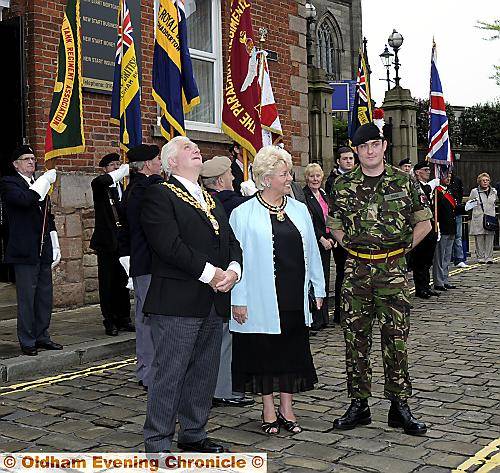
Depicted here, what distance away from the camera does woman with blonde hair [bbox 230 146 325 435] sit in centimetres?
525

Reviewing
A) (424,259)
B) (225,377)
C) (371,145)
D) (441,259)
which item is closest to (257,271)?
(371,145)

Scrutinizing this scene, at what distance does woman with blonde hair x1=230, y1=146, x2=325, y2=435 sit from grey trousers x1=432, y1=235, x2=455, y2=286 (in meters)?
7.62

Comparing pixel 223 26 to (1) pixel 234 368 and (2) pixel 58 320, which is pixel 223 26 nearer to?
(2) pixel 58 320

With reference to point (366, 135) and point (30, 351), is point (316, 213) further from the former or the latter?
point (366, 135)

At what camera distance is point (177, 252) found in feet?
14.9

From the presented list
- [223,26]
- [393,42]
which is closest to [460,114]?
[393,42]

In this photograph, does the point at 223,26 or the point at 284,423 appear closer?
the point at 284,423

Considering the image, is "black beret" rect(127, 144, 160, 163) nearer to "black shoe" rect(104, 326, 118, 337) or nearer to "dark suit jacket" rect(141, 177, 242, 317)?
"dark suit jacket" rect(141, 177, 242, 317)

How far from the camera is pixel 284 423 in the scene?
543cm

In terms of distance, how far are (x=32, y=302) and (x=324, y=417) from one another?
3.34 meters

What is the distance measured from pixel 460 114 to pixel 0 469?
41.5 metres

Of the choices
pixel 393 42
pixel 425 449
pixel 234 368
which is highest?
pixel 393 42

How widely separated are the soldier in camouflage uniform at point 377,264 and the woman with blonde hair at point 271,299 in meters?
0.33

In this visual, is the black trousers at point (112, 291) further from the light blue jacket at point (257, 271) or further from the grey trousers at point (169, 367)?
the grey trousers at point (169, 367)
